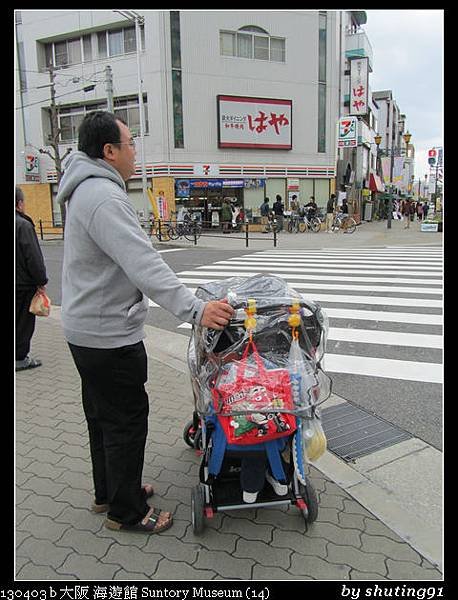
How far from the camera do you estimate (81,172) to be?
2.29 metres

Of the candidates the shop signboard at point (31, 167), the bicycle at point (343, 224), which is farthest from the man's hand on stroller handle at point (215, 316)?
the shop signboard at point (31, 167)

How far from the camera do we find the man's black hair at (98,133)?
7.66 ft

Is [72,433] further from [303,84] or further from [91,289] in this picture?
[303,84]

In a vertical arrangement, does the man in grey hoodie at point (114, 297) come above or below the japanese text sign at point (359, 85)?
below

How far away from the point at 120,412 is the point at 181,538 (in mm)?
753

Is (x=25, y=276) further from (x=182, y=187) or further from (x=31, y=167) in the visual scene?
(x=31, y=167)

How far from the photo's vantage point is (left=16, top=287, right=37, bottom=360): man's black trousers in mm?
5066

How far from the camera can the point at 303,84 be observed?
29.0 meters

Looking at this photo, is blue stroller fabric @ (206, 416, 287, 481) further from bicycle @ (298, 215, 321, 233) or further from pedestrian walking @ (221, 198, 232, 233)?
bicycle @ (298, 215, 321, 233)

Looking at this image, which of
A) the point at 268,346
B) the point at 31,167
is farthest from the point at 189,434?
the point at 31,167

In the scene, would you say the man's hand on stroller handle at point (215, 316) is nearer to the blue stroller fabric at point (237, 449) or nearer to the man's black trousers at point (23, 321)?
the blue stroller fabric at point (237, 449)

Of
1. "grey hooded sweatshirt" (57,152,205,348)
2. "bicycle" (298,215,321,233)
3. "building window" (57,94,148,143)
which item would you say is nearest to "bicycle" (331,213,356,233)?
"bicycle" (298,215,321,233)

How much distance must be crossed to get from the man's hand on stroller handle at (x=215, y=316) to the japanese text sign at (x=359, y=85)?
33.1 meters

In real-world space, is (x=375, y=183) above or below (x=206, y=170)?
above
